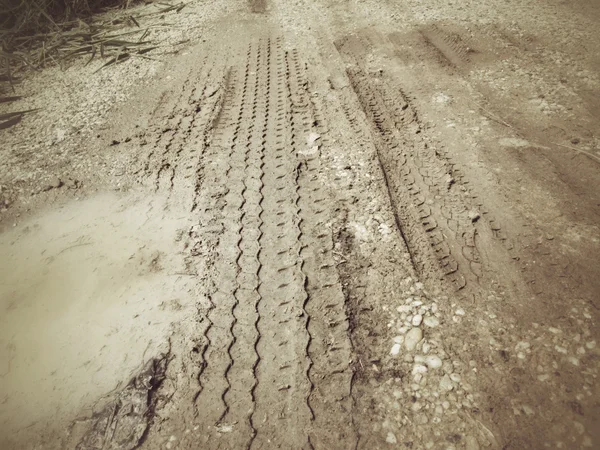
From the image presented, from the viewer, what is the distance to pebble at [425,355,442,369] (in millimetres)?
1832

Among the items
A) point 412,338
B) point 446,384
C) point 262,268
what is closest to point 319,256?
point 262,268

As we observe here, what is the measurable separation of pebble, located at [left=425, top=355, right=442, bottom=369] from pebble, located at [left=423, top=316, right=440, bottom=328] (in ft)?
0.58

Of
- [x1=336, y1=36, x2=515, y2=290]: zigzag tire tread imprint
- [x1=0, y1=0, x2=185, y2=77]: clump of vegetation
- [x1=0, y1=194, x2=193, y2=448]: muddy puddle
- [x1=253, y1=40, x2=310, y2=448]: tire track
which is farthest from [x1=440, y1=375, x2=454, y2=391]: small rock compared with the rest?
[x1=0, y1=0, x2=185, y2=77]: clump of vegetation

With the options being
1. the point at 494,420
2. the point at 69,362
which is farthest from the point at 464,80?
the point at 69,362

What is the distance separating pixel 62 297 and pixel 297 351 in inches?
68.9

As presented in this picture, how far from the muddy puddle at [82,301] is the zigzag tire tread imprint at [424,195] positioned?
1.61 meters

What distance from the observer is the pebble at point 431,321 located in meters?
1.98

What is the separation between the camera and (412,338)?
6.42 feet

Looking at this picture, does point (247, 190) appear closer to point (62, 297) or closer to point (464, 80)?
point (62, 297)

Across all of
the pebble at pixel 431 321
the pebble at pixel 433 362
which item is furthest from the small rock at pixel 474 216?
the pebble at pixel 433 362

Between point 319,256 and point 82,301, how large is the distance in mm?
1666

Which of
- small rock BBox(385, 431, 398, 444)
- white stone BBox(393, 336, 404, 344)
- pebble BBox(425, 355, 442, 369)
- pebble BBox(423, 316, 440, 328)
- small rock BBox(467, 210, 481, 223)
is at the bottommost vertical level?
small rock BBox(385, 431, 398, 444)

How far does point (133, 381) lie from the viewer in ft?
6.55

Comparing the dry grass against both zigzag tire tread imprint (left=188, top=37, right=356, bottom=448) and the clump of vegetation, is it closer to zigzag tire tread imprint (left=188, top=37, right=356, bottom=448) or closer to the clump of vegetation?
the clump of vegetation
